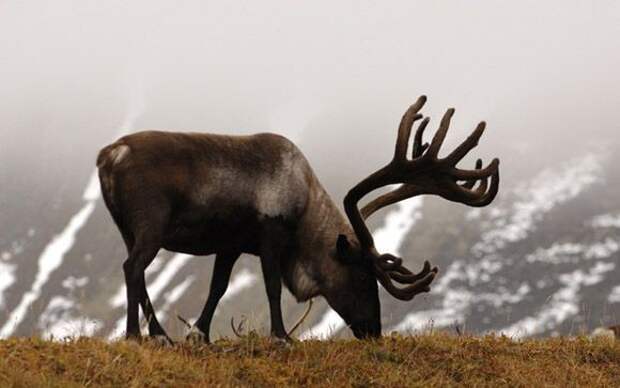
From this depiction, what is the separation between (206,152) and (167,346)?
2.11 meters

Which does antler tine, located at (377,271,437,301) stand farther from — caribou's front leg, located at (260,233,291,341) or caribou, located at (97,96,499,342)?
caribou's front leg, located at (260,233,291,341)

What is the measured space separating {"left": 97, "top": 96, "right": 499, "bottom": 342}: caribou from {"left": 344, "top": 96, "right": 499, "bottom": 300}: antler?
0.01 meters

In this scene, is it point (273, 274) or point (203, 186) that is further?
point (273, 274)

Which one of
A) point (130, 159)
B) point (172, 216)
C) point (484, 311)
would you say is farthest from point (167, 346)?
point (484, 311)

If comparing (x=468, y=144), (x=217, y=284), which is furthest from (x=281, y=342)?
(x=468, y=144)

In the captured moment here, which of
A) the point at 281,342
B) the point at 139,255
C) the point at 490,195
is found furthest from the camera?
the point at 490,195

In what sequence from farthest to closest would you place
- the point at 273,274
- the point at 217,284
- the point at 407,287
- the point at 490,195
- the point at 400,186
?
the point at 490,195, the point at 400,186, the point at 217,284, the point at 407,287, the point at 273,274

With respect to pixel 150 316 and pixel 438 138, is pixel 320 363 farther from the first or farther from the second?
pixel 438 138

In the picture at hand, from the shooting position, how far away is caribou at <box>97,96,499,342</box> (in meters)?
9.18

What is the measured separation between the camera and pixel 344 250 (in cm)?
1047

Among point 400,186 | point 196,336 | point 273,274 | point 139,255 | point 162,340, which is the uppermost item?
point 400,186

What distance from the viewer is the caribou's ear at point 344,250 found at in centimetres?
1041

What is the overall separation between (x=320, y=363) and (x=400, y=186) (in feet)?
8.06

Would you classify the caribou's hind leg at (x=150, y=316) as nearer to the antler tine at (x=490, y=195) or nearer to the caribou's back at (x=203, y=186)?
the caribou's back at (x=203, y=186)
